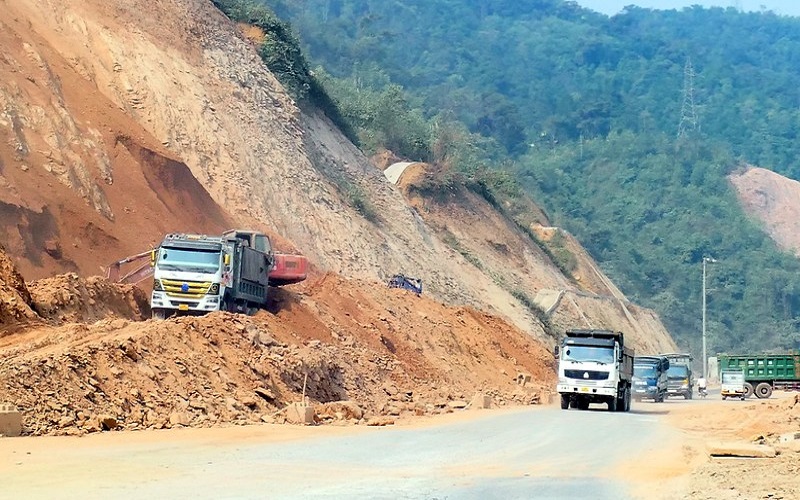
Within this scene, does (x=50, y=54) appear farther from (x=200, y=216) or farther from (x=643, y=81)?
(x=643, y=81)

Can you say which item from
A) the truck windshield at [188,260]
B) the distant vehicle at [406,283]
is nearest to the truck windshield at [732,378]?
the distant vehicle at [406,283]

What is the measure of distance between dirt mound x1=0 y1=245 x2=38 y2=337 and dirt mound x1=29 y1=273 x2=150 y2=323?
78 cm

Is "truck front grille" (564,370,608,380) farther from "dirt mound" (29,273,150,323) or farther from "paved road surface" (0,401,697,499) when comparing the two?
"dirt mound" (29,273,150,323)

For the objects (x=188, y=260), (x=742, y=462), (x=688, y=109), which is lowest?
(x=742, y=462)

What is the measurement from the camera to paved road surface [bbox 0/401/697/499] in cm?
1398

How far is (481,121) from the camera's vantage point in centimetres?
15312

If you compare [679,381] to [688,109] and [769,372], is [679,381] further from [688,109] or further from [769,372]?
[688,109]

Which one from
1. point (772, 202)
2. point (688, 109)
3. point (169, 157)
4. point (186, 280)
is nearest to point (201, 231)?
point (169, 157)

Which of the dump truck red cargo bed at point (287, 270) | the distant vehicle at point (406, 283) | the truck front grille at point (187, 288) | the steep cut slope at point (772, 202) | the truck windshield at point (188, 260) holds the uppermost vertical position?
the steep cut slope at point (772, 202)

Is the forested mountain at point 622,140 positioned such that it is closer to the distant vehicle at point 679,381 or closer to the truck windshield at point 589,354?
the distant vehicle at point 679,381

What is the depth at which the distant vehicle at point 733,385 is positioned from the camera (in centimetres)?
5147

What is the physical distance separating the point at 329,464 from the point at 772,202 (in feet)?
449

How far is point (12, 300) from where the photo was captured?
2623 centimetres

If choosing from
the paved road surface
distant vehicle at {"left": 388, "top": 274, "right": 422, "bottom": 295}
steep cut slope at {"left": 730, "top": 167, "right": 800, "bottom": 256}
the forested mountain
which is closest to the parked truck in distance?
the paved road surface
